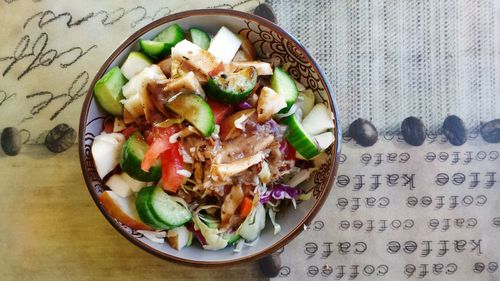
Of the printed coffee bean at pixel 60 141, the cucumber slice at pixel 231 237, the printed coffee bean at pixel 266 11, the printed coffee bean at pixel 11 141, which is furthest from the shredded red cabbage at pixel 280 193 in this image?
the printed coffee bean at pixel 11 141

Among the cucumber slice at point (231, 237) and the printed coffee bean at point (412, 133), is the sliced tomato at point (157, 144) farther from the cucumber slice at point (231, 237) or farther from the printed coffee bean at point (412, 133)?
the printed coffee bean at point (412, 133)

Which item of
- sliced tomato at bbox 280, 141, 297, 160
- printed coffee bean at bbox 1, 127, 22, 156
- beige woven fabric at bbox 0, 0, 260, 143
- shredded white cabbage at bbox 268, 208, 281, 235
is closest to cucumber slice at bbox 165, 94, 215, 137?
sliced tomato at bbox 280, 141, 297, 160

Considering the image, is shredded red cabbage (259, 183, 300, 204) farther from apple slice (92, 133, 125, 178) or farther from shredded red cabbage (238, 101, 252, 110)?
apple slice (92, 133, 125, 178)

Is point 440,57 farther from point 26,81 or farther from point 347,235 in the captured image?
point 26,81

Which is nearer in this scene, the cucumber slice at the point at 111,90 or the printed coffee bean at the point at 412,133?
the cucumber slice at the point at 111,90

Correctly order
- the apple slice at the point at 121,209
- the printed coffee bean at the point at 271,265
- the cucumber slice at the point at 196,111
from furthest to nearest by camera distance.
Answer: the printed coffee bean at the point at 271,265
the apple slice at the point at 121,209
the cucumber slice at the point at 196,111

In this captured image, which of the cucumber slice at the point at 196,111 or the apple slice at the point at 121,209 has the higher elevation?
the cucumber slice at the point at 196,111
